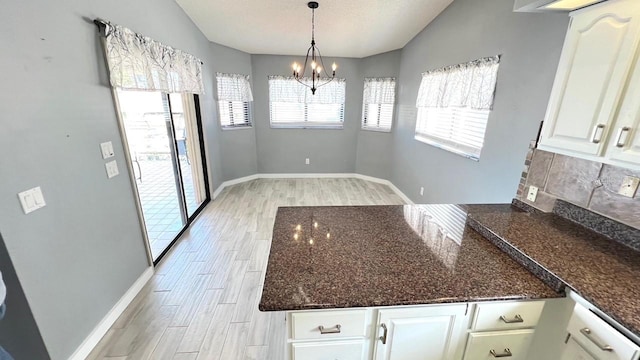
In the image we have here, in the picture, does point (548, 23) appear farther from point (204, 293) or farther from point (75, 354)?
point (75, 354)

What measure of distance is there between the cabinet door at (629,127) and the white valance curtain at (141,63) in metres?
2.92

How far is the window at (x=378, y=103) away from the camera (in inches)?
185

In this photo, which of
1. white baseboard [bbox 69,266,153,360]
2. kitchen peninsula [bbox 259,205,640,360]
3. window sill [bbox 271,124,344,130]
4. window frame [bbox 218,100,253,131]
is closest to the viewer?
kitchen peninsula [bbox 259,205,640,360]

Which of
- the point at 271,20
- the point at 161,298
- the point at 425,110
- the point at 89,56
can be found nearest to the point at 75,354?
the point at 161,298

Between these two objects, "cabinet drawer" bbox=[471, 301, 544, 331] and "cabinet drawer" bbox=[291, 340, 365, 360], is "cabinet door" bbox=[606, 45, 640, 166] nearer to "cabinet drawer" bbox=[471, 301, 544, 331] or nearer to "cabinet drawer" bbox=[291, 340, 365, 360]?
"cabinet drawer" bbox=[471, 301, 544, 331]

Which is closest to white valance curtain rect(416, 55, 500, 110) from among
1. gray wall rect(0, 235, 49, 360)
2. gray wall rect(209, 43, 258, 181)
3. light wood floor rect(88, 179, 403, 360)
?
light wood floor rect(88, 179, 403, 360)

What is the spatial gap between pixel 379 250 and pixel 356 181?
4151 mm

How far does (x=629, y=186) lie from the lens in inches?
49.3

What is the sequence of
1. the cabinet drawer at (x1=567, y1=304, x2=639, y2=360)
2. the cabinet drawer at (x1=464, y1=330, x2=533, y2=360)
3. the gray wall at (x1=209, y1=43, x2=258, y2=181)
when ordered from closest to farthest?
1. the cabinet drawer at (x1=567, y1=304, x2=639, y2=360)
2. the cabinet drawer at (x1=464, y1=330, x2=533, y2=360)
3. the gray wall at (x1=209, y1=43, x2=258, y2=181)

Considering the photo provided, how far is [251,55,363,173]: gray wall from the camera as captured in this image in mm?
4949

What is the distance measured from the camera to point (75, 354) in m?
1.54

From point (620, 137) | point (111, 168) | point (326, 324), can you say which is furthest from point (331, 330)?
point (111, 168)

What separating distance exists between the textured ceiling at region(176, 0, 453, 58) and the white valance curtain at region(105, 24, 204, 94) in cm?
85

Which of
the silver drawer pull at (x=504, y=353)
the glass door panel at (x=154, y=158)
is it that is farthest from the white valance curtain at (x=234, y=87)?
the silver drawer pull at (x=504, y=353)
